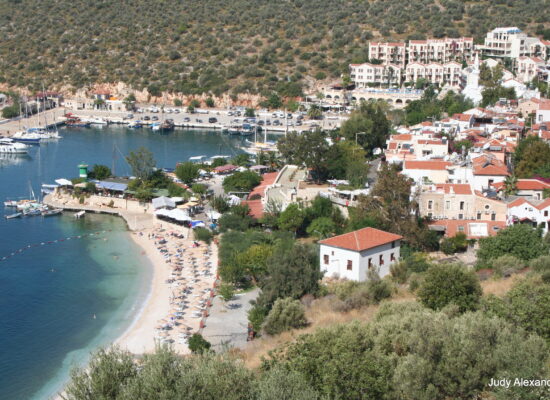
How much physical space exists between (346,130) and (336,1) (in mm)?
52103

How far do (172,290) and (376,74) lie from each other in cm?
4926

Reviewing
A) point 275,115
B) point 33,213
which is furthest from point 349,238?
point 275,115

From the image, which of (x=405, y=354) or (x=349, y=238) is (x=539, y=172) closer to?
(x=349, y=238)

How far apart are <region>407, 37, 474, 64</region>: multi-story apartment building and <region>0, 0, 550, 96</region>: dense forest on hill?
5074mm

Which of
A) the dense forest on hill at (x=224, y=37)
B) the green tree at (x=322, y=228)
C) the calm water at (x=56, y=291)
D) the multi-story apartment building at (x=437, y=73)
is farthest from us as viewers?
the dense forest on hill at (x=224, y=37)

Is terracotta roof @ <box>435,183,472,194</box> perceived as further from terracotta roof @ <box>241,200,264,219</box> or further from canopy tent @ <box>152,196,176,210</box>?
canopy tent @ <box>152,196,176,210</box>

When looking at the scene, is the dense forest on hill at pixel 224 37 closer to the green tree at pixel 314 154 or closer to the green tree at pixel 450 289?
the green tree at pixel 314 154

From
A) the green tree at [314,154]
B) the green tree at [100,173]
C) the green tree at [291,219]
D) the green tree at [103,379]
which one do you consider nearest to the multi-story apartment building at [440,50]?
the green tree at [314,154]

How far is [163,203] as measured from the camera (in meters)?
41.4

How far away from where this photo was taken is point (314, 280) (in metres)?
27.0

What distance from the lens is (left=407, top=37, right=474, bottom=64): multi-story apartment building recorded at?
3012 inches

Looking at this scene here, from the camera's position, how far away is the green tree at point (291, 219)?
34969 millimetres

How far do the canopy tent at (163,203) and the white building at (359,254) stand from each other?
1407 centimetres

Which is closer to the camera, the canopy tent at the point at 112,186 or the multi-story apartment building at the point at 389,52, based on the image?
the canopy tent at the point at 112,186
